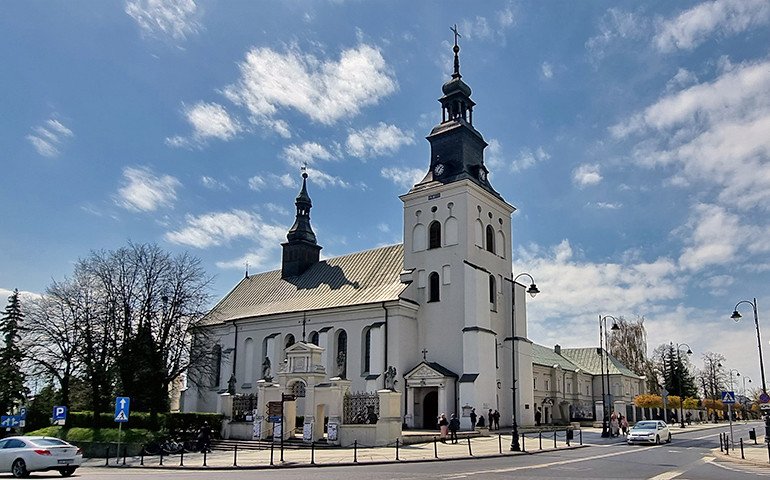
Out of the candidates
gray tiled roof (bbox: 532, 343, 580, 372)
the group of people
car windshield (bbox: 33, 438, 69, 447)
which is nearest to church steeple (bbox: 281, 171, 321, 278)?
gray tiled roof (bbox: 532, 343, 580, 372)

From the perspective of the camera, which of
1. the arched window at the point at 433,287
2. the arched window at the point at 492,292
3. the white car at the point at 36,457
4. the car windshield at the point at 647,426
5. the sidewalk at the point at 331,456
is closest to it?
the white car at the point at 36,457

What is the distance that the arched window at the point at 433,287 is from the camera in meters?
45.5

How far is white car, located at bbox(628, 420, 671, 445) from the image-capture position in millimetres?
33591

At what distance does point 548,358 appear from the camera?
68.4 m

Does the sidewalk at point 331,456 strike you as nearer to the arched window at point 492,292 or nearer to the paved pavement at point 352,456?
the paved pavement at point 352,456

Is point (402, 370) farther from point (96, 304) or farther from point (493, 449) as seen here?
point (96, 304)

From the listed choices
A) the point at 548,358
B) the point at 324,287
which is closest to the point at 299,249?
the point at 324,287

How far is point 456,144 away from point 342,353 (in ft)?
57.4

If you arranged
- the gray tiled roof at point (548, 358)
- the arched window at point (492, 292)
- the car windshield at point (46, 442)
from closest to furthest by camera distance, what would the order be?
the car windshield at point (46, 442)
the arched window at point (492, 292)
the gray tiled roof at point (548, 358)

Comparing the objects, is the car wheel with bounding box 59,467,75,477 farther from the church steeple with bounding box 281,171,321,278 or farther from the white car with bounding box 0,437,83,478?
the church steeple with bounding box 281,171,321,278

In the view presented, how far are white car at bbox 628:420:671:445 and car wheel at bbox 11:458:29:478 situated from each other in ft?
91.1

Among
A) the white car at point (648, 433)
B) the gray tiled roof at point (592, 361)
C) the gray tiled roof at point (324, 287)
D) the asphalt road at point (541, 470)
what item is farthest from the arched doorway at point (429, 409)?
the gray tiled roof at point (592, 361)

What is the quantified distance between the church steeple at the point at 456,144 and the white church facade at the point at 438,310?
77mm

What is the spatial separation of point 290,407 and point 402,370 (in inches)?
463
